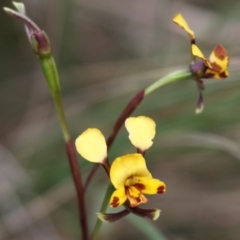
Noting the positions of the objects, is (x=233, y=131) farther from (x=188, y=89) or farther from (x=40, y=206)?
(x=40, y=206)

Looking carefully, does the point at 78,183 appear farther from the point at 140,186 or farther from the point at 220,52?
the point at 220,52

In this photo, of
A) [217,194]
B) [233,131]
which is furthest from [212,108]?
[217,194]

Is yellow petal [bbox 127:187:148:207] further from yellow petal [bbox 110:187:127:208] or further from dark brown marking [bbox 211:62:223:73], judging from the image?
dark brown marking [bbox 211:62:223:73]

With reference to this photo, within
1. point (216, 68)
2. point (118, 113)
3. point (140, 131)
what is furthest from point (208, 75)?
point (118, 113)

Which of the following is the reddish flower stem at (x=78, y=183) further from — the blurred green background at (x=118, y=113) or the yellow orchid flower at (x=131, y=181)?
the blurred green background at (x=118, y=113)

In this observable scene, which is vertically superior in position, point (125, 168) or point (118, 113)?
point (125, 168)

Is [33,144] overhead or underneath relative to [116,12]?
underneath
